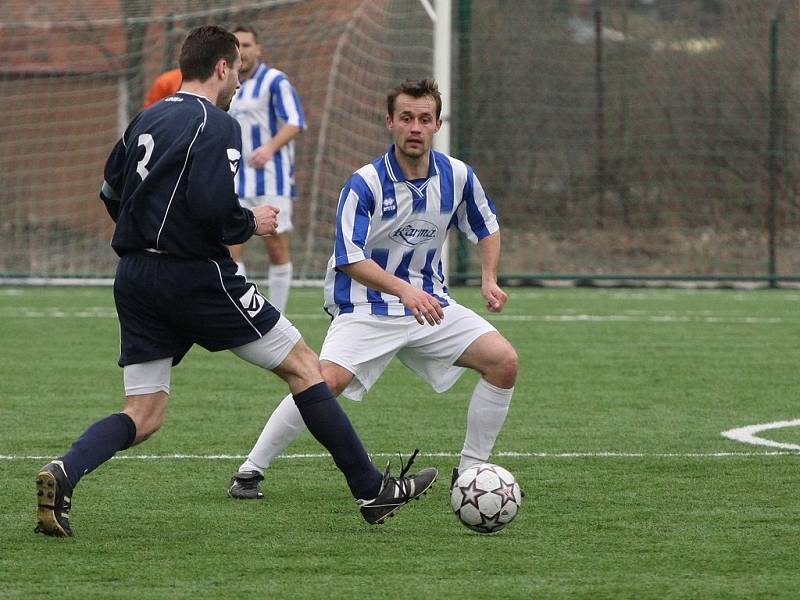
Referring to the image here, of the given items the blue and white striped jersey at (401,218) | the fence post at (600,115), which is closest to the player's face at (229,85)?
the blue and white striped jersey at (401,218)

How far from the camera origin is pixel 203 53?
15.4 feet

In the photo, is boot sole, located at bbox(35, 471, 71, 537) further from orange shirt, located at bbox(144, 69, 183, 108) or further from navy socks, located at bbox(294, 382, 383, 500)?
orange shirt, located at bbox(144, 69, 183, 108)

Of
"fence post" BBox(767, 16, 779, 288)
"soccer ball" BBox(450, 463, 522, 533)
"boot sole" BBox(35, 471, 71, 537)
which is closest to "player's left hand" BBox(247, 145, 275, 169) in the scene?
"soccer ball" BBox(450, 463, 522, 533)

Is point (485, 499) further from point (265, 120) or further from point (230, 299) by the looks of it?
point (265, 120)

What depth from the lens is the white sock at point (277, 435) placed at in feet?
17.4

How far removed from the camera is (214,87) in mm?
4703

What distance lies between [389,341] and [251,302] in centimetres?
91

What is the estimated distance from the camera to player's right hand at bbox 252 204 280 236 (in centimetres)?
464

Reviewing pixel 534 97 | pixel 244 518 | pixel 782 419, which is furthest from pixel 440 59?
pixel 244 518

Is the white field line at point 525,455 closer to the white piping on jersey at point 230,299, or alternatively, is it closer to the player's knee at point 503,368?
the player's knee at point 503,368

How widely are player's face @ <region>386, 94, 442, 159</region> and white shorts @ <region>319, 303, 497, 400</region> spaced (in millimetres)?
603

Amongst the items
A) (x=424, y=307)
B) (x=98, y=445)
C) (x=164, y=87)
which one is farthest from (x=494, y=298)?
(x=164, y=87)

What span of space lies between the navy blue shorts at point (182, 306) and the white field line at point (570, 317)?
6.83 m

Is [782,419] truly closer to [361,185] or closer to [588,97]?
[361,185]
